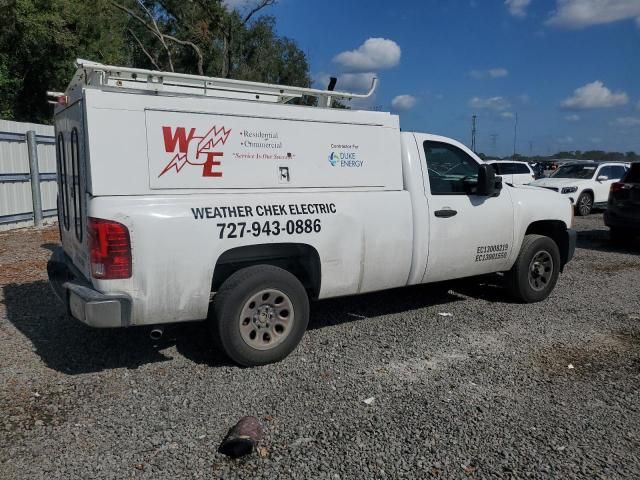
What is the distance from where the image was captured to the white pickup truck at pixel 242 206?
4023mm

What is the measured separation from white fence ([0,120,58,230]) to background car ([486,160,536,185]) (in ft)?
46.9

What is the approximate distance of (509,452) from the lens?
346 cm

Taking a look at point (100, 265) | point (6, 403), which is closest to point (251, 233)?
point (100, 265)

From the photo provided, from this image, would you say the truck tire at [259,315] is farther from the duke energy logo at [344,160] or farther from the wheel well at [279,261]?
the duke energy logo at [344,160]

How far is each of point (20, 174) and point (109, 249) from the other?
9276 mm

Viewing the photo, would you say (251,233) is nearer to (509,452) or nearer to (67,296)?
(67,296)

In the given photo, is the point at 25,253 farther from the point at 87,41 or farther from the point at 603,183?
the point at 603,183

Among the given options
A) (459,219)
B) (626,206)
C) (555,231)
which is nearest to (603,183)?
(626,206)

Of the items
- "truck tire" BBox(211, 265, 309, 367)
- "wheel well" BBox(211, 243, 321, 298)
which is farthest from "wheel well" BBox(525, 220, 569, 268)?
"truck tire" BBox(211, 265, 309, 367)

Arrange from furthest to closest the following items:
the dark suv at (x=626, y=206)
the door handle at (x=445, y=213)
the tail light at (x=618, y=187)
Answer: the tail light at (x=618, y=187) < the dark suv at (x=626, y=206) < the door handle at (x=445, y=213)

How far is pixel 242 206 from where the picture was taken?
445cm

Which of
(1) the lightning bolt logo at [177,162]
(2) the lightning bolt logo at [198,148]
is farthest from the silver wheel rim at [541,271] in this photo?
(1) the lightning bolt logo at [177,162]

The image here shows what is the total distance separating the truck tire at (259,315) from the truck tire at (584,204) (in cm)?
1491

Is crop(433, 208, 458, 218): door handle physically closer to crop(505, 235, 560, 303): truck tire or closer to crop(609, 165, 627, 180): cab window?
crop(505, 235, 560, 303): truck tire
